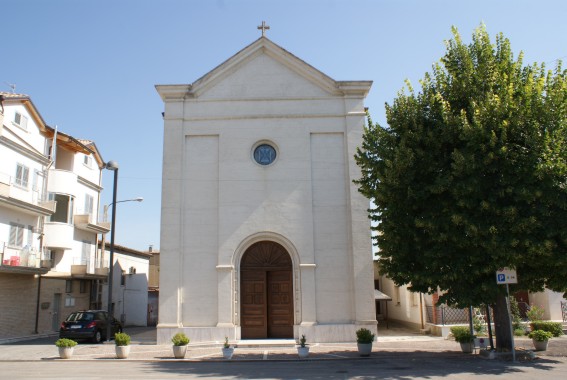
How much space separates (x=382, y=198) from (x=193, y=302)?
30.3ft

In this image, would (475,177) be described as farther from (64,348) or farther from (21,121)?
(21,121)

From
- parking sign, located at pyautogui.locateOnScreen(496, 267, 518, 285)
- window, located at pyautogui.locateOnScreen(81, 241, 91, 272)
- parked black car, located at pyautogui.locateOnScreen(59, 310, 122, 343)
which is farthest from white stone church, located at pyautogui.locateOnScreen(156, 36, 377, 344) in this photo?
window, located at pyautogui.locateOnScreen(81, 241, 91, 272)

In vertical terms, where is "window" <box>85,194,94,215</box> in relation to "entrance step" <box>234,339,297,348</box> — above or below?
above

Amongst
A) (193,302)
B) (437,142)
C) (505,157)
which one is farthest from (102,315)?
(505,157)

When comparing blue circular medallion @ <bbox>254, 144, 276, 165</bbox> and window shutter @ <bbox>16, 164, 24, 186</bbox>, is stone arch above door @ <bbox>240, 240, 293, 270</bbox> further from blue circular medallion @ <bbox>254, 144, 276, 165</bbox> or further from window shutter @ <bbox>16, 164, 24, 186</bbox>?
window shutter @ <bbox>16, 164, 24, 186</bbox>

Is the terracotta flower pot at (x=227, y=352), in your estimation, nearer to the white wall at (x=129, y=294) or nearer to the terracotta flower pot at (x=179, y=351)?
the terracotta flower pot at (x=179, y=351)

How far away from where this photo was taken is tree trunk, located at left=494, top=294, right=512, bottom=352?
49.9 ft

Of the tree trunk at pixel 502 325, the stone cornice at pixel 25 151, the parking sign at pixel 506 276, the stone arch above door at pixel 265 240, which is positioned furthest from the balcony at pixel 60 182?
the parking sign at pixel 506 276

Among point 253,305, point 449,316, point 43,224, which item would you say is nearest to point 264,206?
point 253,305

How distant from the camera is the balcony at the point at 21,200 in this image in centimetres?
2428

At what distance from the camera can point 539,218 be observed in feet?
45.3

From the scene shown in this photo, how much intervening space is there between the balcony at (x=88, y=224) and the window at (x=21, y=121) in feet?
21.7

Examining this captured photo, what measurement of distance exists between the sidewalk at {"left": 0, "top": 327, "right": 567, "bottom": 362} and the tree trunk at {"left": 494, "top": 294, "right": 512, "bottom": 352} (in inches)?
22.9

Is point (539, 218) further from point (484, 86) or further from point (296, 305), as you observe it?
point (296, 305)
